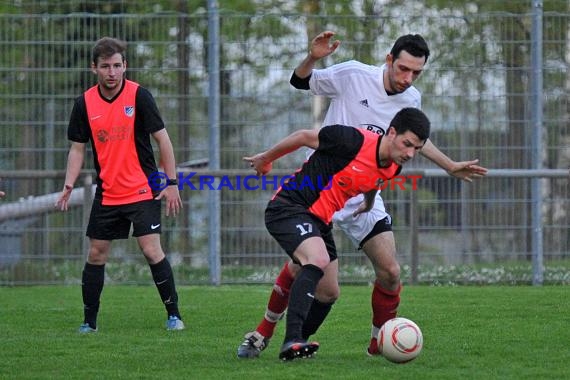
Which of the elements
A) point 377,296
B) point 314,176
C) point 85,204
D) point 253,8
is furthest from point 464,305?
point 253,8

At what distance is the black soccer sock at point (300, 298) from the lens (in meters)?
6.35

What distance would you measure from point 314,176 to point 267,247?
642 cm

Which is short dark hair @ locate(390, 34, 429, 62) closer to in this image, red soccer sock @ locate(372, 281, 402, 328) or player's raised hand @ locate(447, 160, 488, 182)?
player's raised hand @ locate(447, 160, 488, 182)

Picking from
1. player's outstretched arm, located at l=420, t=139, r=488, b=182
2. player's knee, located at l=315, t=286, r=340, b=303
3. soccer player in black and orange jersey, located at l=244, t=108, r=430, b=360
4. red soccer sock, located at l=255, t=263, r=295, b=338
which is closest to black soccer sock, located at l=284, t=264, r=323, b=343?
soccer player in black and orange jersey, located at l=244, t=108, r=430, b=360

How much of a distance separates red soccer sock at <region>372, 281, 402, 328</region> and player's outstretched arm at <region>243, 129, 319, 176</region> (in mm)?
1033

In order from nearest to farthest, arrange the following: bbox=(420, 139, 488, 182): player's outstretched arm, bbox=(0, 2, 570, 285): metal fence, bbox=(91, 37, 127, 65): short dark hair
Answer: bbox=(420, 139, 488, 182): player's outstretched arm < bbox=(91, 37, 127, 65): short dark hair < bbox=(0, 2, 570, 285): metal fence

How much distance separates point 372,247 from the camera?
23.2 ft

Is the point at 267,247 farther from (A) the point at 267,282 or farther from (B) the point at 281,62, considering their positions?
(B) the point at 281,62

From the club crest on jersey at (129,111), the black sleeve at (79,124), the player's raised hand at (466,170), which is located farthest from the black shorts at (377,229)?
the black sleeve at (79,124)

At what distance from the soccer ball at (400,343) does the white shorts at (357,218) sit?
799 mm

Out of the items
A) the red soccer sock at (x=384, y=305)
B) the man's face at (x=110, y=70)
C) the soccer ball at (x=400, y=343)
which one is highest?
the man's face at (x=110, y=70)

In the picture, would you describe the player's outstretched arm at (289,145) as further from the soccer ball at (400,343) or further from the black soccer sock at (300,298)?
the soccer ball at (400,343)

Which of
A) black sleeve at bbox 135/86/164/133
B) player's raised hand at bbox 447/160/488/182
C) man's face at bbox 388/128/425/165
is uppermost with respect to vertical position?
black sleeve at bbox 135/86/164/133

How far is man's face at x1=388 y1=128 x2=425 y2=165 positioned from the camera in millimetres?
6445
